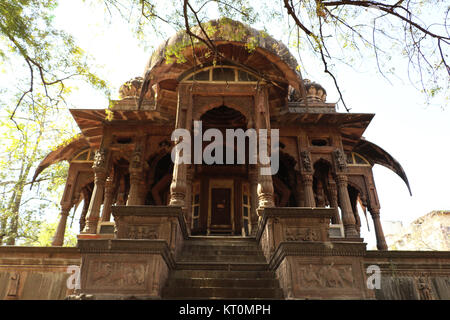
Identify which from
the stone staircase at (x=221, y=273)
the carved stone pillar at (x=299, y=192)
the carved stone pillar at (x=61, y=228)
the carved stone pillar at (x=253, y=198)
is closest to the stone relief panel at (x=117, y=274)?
the stone staircase at (x=221, y=273)

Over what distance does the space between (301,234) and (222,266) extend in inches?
62.2

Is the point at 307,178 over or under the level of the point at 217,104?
under

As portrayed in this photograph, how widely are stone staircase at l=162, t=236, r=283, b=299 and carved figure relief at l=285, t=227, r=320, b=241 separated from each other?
0.69 metres

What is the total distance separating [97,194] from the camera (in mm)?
11539

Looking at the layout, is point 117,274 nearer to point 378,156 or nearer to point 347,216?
point 347,216

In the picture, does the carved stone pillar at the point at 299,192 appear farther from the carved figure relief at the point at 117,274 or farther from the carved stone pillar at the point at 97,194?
the carved figure relief at the point at 117,274

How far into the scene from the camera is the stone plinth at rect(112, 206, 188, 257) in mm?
6449

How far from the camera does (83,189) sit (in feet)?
51.6

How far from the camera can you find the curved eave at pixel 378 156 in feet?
47.3

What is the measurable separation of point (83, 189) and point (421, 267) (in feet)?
45.1

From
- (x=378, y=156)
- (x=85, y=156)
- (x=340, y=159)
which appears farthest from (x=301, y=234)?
(x=85, y=156)

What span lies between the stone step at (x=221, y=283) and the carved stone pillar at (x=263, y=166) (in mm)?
2313

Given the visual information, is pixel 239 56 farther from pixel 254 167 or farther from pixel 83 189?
pixel 83 189

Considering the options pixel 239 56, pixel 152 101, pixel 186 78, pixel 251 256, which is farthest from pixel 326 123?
pixel 251 256
